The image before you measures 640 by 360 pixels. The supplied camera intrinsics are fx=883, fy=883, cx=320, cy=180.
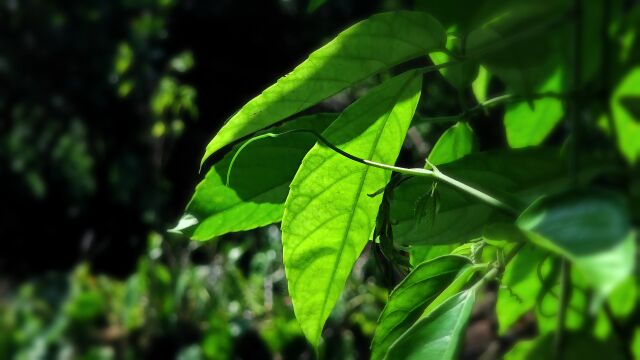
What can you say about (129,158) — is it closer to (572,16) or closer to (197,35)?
(197,35)

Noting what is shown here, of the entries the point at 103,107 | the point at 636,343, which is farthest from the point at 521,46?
the point at 103,107

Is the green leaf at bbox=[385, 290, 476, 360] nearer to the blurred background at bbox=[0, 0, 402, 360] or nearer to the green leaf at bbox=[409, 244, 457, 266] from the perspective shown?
the green leaf at bbox=[409, 244, 457, 266]

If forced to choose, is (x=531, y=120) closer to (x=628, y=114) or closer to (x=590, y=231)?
(x=628, y=114)

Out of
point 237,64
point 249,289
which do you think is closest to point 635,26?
point 249,289

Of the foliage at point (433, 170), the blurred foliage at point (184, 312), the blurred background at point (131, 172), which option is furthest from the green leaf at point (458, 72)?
the blurred background at point (131, 172)

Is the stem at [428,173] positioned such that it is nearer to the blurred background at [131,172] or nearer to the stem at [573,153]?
the stem at [573,153]

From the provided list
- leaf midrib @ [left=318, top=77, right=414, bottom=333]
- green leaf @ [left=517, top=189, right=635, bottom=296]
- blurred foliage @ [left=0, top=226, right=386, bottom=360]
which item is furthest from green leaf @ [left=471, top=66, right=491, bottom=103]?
blurred foliage @ [left=0, top=226, right=386, bottom=360]
